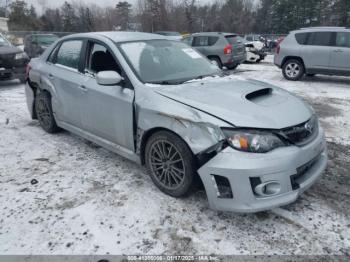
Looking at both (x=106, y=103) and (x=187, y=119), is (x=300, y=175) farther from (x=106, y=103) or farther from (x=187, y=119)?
(x=106, y=103)

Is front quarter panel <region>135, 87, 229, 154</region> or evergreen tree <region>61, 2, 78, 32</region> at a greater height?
evergreen tree <region>61, 2, 78, 32</region>

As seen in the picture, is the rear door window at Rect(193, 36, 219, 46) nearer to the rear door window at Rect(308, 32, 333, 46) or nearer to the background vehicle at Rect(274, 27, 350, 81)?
the background vehicle at Rect(274, 27, 350, 81)

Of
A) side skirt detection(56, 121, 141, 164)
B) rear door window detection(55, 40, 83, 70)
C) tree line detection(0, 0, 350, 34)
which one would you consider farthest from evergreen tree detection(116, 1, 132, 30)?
side skirt detection(56, 121, 141, 164)

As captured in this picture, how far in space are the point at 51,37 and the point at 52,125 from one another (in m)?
13.3

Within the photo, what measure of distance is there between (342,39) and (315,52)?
0.85m

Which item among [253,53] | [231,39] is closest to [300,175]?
[231,39]

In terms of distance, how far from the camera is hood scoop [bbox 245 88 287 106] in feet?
9.65

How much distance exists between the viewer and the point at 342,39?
30.8 feet

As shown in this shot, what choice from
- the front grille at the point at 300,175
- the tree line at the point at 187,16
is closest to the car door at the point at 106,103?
the front grille at the point at 300,175

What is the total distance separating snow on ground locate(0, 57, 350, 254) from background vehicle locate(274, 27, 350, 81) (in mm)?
6252

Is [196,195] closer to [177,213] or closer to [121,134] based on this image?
[177,213]

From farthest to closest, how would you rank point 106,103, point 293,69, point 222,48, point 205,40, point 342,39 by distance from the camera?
point 205,40 < point 222,48 < point 293,69 < point 342,39 < point 106,103

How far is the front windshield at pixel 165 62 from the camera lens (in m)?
3.40

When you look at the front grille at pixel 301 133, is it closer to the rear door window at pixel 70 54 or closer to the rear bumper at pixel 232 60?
the rear door window at pixel 70 54
